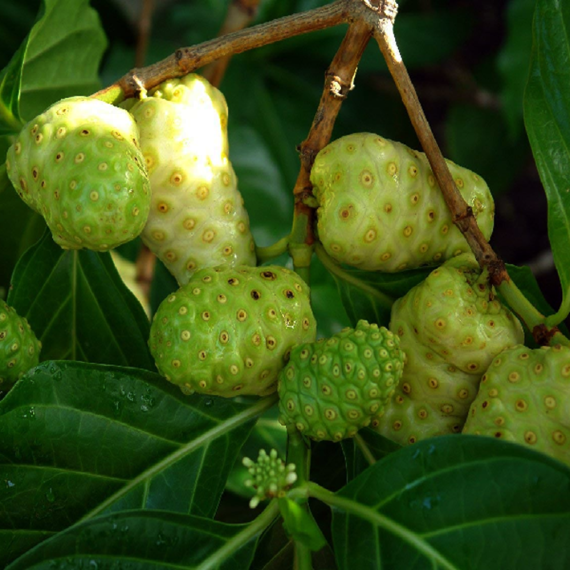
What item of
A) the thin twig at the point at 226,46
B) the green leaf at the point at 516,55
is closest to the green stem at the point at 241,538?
the thin twig at the point at 226,46

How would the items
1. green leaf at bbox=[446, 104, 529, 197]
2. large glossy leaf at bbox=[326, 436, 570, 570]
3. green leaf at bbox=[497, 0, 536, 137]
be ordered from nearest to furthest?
large glossy leaf at bbox=[326, 436, 570, 570] < green leaf at bbox=[497, 0, 536, 137] < green leaf at bbox=[446, 104, 529, 197]

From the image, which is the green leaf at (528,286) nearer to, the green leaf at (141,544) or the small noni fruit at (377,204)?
the small noni fruit at (377,204)

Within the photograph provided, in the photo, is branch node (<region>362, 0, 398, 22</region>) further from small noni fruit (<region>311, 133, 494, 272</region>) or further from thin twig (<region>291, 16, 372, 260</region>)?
small noni fruit (<region>311, 133, 494, 272</region>)

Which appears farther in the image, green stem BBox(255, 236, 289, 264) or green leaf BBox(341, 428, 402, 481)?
green stem BBox(255, 236, 289, 264)

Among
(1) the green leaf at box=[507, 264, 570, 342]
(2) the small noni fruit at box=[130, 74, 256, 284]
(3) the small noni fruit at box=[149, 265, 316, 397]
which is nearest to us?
(3) the small noni fruit at box=[149, 265, 316, 397]

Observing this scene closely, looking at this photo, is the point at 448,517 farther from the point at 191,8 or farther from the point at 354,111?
the point at 191,8

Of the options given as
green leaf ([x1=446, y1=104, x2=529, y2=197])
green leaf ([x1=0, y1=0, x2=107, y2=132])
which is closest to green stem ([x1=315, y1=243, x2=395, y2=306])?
green leaf ([x1=0, y1=0, x2=107, y2=132])

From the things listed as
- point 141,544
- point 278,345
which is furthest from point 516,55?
point 141,544
